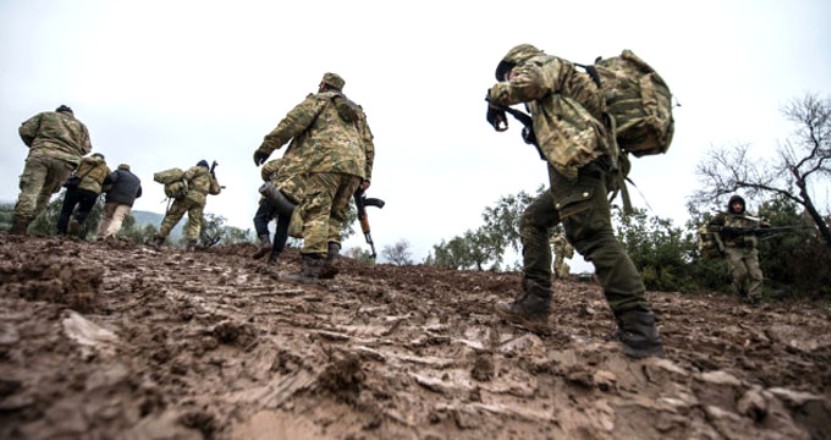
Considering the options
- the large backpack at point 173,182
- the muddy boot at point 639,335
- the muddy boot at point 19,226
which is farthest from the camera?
the large backpack at point 173,182

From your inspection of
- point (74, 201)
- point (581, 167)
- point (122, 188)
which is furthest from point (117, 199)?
point (581, 167)

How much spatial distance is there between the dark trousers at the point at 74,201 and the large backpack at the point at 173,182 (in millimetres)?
1201

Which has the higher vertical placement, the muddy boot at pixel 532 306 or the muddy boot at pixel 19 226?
the muddy boot at pixel 19 226

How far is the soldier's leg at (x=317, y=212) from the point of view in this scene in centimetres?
349

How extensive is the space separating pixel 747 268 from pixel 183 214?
455 inches

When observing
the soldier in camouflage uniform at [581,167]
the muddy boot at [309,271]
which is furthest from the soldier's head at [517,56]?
the muddy boot at [309,271]

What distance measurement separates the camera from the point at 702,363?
195 centimetres

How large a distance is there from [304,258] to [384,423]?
240cm

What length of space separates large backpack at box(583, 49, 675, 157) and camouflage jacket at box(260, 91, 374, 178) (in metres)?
2.18

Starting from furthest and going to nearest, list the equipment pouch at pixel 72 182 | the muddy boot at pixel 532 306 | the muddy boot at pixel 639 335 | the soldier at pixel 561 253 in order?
the soldier at pixel 561 253, the equipment pouch at pixel 72 182, the muddy boot at pixel 532 306, the muddy boot at pixel 639 335

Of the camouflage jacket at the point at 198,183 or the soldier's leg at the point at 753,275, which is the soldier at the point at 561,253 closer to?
the soldier's leg at the point at 753,275

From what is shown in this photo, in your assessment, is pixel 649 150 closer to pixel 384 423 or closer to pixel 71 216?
pixel 384 423

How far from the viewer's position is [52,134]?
6156mm

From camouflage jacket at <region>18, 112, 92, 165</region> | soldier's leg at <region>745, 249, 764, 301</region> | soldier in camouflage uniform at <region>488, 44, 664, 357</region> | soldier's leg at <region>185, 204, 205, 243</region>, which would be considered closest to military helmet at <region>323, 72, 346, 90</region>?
soldier in camouflage uniform at <region>488, 44, 664, 357</region>
